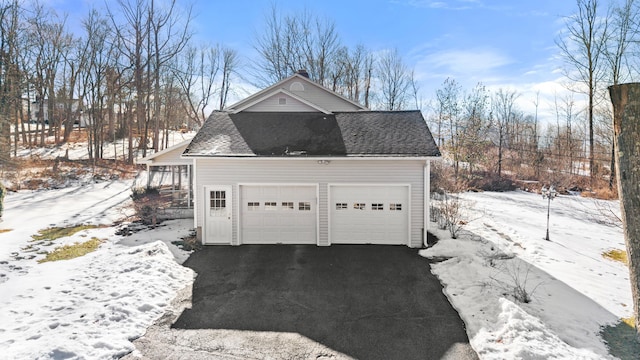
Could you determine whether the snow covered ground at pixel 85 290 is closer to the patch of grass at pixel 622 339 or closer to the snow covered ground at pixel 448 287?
the snow covered ground at pixel 448 287

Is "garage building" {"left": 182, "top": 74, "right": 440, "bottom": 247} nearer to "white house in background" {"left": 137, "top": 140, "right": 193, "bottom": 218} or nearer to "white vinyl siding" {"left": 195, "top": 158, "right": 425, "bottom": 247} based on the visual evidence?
"white vinyl siding" {"left": 195, "top": 158, "right": 425, "bottom": 247}

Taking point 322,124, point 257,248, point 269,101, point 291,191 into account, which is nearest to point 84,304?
point 257,248

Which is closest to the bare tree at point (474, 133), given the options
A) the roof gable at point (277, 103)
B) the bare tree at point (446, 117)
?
the bare tree at point (446, 117)

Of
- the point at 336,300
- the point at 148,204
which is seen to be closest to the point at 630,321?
the point at 336,300

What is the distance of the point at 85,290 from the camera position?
6570mm

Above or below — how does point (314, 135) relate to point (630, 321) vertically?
above

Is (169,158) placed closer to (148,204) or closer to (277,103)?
(148,204)

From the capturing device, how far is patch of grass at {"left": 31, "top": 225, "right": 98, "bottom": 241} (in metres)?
10.7

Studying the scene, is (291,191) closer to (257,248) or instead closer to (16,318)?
(257,248)

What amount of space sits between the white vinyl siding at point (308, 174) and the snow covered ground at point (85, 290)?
2.64 metres

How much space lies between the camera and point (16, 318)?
5383mm

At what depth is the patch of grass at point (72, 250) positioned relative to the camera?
8945 mm

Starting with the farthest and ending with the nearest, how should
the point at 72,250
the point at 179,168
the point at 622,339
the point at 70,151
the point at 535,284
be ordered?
the point at 70,151, the point at 179,168, the point at 72,250, the point at 535,284, the point at 622,339

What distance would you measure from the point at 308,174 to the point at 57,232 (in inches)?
366
